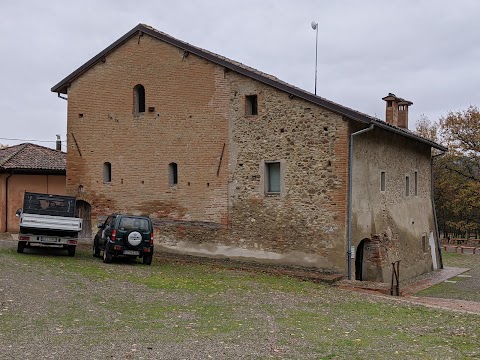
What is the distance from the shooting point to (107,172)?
22938 mm

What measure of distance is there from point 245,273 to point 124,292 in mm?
5883

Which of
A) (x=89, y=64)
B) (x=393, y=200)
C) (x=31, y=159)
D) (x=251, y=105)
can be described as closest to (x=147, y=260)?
(x=251, y=105)

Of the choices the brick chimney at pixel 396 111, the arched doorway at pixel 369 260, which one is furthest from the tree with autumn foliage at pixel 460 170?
the arched doorway at pixel 369 260

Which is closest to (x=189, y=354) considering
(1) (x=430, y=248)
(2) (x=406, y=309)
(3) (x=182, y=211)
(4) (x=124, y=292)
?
(4) (x=124, y=292)

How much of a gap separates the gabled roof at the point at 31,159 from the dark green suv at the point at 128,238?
412 inches

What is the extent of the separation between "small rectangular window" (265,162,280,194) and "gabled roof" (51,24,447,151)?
8.39 ft

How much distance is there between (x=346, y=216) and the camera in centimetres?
1766

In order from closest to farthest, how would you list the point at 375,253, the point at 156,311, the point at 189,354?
the point at 189,354 → the point at 156,311 → the point at 375,253

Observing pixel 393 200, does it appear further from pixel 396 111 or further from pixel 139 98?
pixel 139 98

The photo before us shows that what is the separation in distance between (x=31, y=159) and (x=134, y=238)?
13056mm

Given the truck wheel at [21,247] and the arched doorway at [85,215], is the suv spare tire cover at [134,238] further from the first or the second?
the arched doorway at [85,215]

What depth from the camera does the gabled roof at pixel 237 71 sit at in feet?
57.4

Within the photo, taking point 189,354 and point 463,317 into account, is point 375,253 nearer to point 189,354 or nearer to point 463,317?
point 463,317

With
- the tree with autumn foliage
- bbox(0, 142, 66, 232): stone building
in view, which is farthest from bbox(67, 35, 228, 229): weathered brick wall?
the tree with autumn foliage
